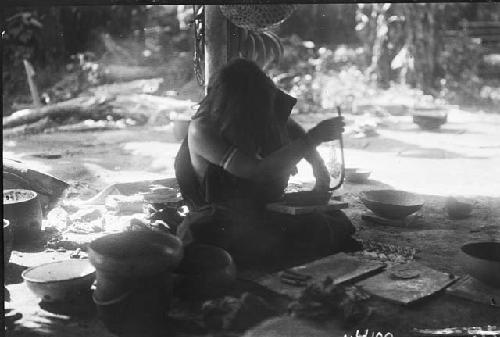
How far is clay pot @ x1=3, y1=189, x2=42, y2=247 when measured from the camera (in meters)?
3.87

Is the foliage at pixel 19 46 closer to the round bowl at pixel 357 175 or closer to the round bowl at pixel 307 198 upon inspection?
the round bowl at pixel 357 175

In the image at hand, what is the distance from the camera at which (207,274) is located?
2.89m

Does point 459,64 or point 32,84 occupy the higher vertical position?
point 459,64

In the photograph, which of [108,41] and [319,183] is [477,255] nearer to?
[319,183]

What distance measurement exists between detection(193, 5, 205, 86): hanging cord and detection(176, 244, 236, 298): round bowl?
238 centimetres

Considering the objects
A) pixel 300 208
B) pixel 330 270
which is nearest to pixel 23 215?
pixel 300 208

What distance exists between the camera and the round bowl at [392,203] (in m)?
4.27

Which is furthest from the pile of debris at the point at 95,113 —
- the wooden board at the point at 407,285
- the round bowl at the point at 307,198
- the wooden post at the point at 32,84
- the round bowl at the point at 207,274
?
the wooden board at the point at 407,285

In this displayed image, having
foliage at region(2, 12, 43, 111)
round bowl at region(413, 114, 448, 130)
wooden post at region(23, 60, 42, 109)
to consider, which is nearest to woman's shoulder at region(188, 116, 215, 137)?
foliage at region(2, 12, 43, 111)

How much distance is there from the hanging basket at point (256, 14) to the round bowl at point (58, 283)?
7.17 feet

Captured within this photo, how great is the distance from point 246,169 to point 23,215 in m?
1.77

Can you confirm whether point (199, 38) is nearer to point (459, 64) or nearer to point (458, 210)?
point (458, 210)

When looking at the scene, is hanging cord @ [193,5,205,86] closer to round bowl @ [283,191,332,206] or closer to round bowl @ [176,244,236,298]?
round bowl @ [283,191,332,206]

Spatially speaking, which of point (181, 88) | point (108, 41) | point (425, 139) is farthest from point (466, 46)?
point (108, 41)
